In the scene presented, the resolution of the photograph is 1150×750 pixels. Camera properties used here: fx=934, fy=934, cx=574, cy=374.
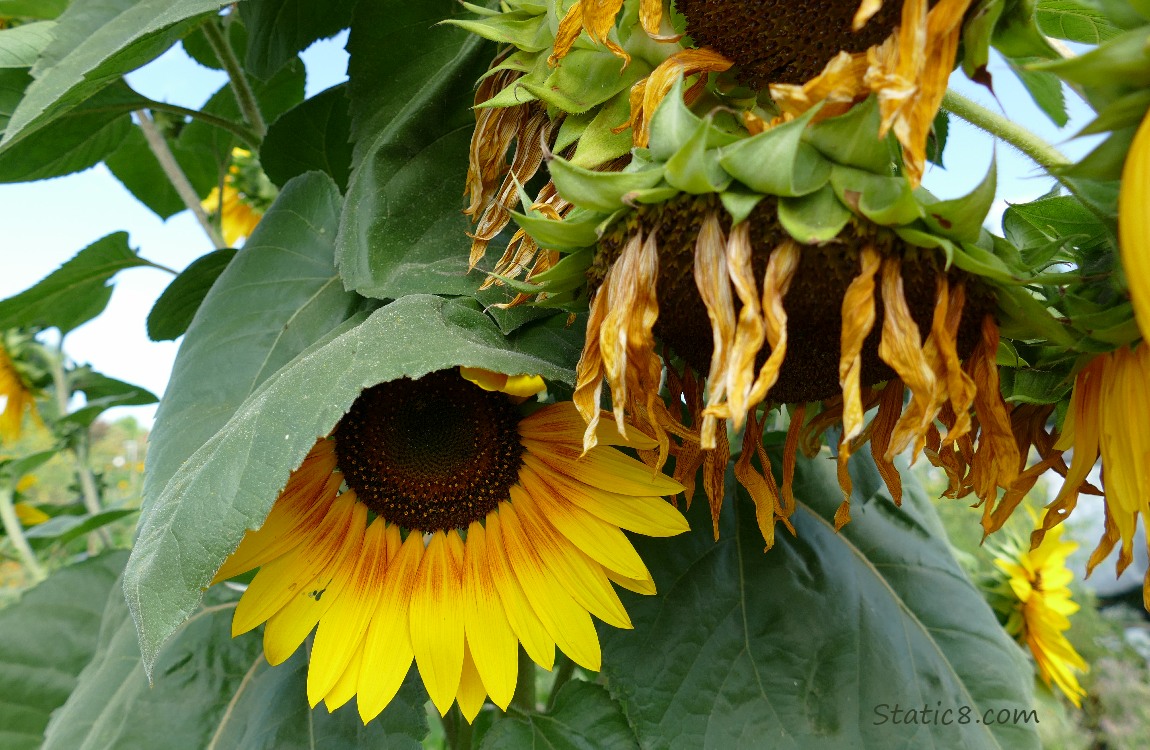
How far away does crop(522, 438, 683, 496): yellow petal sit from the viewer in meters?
0.53

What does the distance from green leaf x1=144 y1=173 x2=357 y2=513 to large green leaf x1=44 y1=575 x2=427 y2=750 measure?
0.22m

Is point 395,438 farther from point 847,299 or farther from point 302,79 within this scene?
point 302,79

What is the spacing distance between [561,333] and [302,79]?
0.71m

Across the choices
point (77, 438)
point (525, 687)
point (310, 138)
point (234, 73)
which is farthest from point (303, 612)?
point (77, 438)

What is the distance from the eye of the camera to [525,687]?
0.73m

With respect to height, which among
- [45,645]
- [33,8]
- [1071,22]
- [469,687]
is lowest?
[45,645]

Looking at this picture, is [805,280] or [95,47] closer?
[805,280]

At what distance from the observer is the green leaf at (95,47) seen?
0.49 m

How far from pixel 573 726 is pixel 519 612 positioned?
0.15 m

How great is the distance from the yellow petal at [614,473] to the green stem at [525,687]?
0.67ft

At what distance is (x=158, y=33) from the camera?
20.1 inches

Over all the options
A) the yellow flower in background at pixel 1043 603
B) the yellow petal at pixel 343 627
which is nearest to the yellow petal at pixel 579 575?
the yellow petal at pixel 343 627

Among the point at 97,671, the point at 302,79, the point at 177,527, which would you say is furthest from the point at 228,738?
the point at 302,79

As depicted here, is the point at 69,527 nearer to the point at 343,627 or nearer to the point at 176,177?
the point at 176,177
